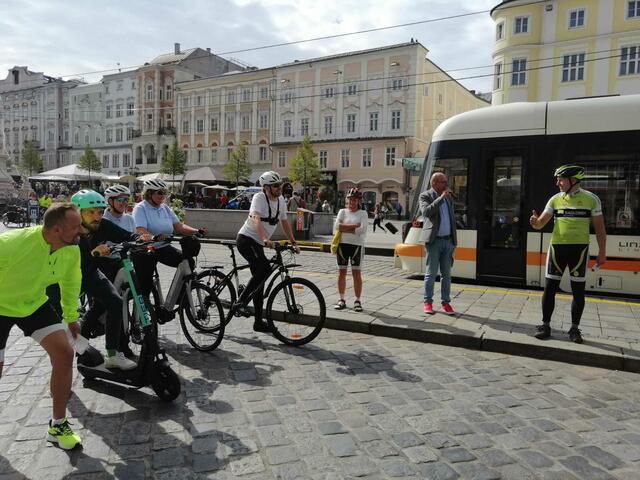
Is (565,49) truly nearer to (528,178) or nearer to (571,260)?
(528,178)

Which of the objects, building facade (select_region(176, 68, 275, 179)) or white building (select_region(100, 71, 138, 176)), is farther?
white building (select_region(100, 71, 138, 176))

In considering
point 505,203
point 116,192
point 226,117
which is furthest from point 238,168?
point 116,192

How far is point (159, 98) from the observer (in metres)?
62.2

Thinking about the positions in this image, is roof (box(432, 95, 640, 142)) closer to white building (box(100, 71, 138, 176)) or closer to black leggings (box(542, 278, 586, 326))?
black leggings (box(542, 278, 586, 326))

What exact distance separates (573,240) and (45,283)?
199 inches

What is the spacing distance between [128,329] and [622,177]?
783 centimetres

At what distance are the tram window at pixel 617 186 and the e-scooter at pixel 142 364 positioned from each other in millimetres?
7360

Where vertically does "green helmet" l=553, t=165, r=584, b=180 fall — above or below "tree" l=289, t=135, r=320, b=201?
below

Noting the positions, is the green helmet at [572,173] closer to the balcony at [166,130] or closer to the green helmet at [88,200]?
the green helmet at [88,200]

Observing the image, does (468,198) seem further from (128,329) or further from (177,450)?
(177,450)

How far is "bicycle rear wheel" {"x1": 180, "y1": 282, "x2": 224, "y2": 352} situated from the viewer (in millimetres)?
5465

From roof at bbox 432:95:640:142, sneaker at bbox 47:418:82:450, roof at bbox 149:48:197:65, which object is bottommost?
sneaker at bbox 47:418:82:450

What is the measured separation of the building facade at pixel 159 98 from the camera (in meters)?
61.8

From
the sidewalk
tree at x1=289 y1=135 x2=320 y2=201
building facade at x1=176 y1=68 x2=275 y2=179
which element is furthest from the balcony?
the sidewalk
